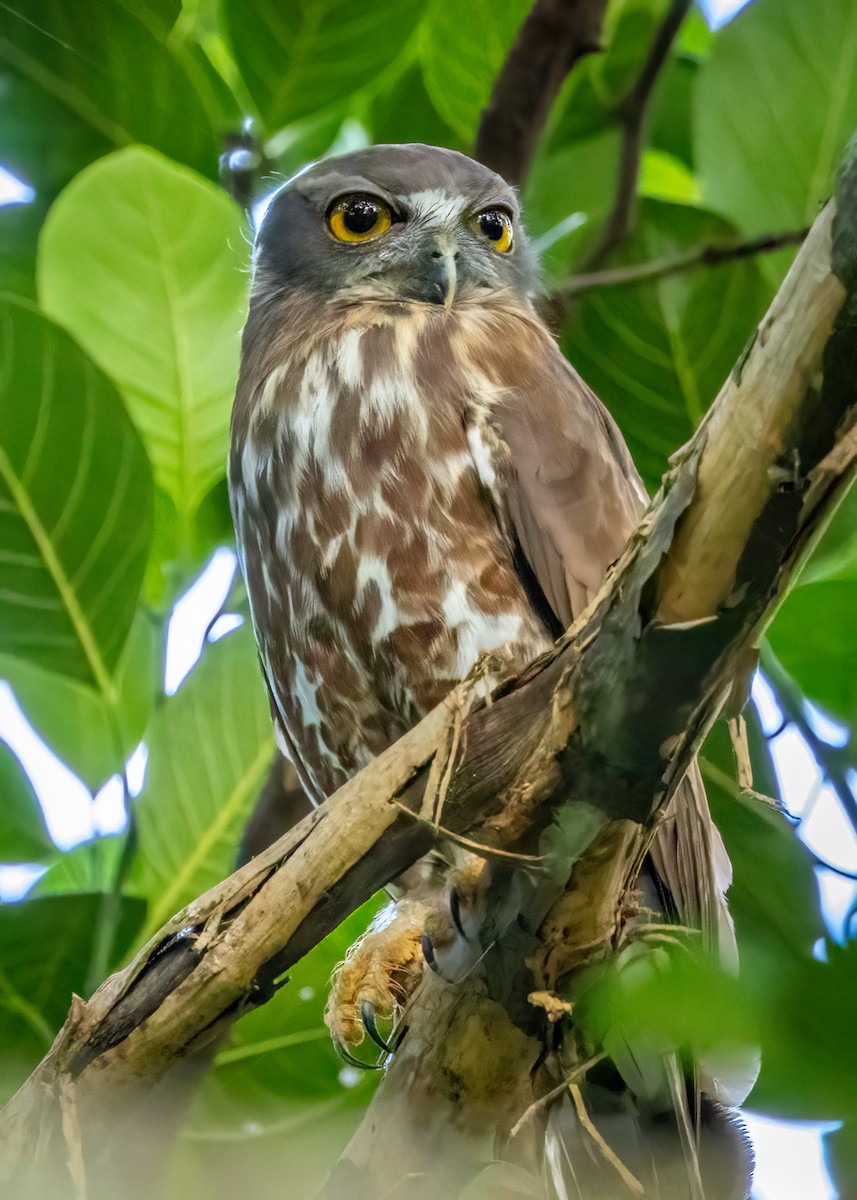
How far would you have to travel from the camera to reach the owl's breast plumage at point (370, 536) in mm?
2111

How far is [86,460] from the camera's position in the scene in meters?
2.28

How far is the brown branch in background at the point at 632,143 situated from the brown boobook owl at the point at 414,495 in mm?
239

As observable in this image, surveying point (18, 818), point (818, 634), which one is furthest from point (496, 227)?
point (18, 818)

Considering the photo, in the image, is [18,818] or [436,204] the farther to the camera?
[436,204]

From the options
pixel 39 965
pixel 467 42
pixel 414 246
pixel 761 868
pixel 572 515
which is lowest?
pixel 761 868

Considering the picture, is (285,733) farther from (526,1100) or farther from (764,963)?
(764,963)

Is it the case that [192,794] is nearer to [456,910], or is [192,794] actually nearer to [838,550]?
[456,910]

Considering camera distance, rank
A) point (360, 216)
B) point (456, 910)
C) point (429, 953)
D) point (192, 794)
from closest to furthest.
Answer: point (456, 910) → point (429, 953) → point (192, 794) → point (360, 216)

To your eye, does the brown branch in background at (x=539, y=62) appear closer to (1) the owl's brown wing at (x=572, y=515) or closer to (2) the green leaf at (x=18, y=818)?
(1) the owl's brown wing at (x=572, y=515)

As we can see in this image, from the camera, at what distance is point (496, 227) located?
2910 mm

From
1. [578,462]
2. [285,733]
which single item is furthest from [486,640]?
[285,733]

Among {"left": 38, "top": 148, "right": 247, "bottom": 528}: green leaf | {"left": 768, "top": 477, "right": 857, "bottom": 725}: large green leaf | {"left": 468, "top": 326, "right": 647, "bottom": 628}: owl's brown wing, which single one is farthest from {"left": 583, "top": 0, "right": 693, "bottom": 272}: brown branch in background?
{"left": 768, "top": 477, "right": 857, "bottom": 725}: large green leaf

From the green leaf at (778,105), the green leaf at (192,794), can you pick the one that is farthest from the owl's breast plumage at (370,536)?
the green leaf at (778,105)

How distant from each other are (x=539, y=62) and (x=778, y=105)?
654 millimetres
